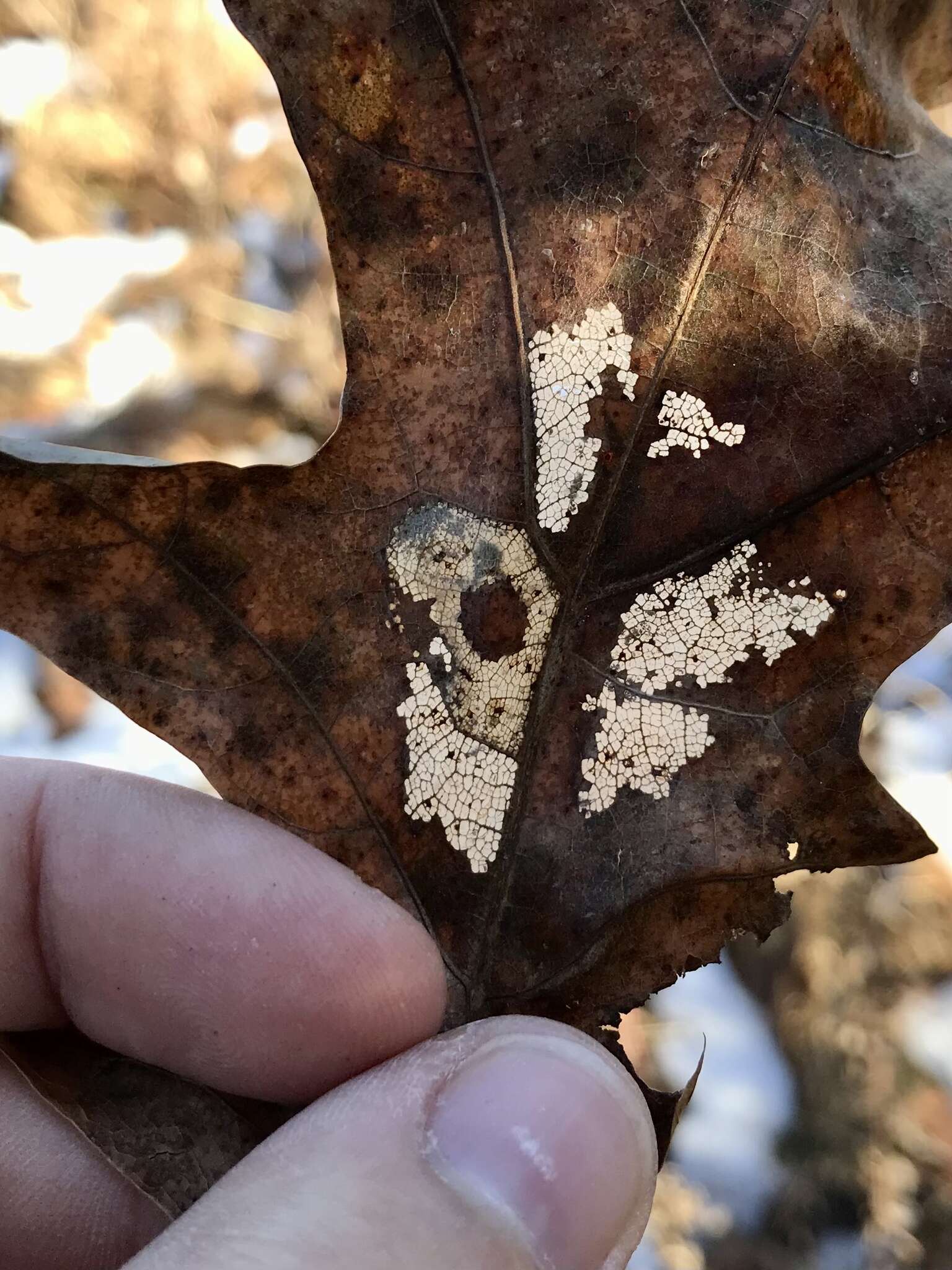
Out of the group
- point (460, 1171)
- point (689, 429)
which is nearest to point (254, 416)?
point (689, 429)

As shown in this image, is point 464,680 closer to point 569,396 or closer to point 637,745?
point 637,745

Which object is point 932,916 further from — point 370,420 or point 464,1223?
point 370,420

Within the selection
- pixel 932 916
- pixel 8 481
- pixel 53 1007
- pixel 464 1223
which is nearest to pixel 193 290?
pixel 8 481

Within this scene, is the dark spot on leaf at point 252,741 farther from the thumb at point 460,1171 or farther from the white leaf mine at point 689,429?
the white leaf mine at point 689,429

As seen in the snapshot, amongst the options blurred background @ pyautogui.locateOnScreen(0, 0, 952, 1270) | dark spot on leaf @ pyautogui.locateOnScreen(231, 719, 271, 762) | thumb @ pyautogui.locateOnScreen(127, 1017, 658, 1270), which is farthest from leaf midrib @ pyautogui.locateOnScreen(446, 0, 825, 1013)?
blurred background @ pyautogui.locateOnScreen(0, 0, 952, 1270)

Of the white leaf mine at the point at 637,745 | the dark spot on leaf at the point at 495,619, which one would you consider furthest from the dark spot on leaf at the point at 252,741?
the white leaf mine at the point at 637,745

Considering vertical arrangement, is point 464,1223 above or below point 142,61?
below

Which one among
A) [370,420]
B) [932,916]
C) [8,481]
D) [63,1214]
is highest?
[370,420]
